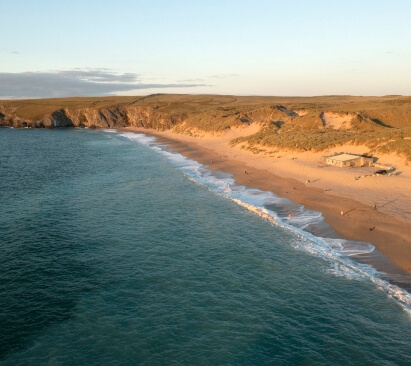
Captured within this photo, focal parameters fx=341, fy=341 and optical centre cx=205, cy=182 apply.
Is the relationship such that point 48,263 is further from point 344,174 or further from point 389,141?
point 389,141

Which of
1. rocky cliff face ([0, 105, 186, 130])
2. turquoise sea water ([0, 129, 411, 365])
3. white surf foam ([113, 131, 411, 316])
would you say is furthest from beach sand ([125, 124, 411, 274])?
rocky cliff face ([0, 105, 186, 130])

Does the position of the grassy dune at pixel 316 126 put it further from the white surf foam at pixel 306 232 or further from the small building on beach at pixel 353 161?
the white surf foam at pixel 306 232

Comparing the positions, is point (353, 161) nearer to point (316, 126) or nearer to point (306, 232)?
point (306, 232)

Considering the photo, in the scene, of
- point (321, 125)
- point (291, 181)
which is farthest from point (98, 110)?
point (291, 181)

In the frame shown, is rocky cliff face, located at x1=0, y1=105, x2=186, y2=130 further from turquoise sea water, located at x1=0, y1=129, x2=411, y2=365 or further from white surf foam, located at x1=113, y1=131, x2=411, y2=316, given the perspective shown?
turquoise sea water, located at x1=0, y1=129, x2=411, y2=365

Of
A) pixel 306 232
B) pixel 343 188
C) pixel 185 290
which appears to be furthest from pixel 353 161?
pixel 185 290

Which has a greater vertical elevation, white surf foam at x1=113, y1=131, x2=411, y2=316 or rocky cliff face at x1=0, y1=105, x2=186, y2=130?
rocky cliff face at x1=0, y1=105, x2=186, y2=130
